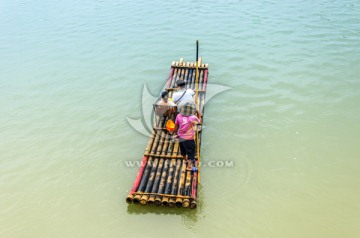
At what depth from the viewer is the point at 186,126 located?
7359 millimetres

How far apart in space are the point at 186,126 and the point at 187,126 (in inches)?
1.0

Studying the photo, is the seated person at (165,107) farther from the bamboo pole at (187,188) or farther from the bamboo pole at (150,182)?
the bamboo pole at (187,188)

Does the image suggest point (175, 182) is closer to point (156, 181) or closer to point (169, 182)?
point (169, 182)

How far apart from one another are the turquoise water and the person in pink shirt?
38.7 inches

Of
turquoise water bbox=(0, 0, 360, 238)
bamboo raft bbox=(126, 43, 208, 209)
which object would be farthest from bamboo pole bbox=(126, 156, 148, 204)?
turquoise water bbox=(0, 0, 360, 238)

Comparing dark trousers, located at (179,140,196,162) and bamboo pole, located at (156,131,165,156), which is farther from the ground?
dark trousers, located at (179,140,196,162)

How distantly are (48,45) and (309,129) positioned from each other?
13600mm

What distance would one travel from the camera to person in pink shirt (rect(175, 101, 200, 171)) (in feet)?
24.2

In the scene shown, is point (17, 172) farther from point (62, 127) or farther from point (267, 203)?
point (267, 203)

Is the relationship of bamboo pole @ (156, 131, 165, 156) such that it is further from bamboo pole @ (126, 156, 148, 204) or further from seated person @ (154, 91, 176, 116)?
seated person @ (154, 91, 176, 116)

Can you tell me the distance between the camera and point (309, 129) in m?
9.31

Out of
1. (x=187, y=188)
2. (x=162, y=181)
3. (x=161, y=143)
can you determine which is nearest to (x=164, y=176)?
(x=162, y=181)

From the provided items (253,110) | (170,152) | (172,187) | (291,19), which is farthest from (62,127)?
(291,19)

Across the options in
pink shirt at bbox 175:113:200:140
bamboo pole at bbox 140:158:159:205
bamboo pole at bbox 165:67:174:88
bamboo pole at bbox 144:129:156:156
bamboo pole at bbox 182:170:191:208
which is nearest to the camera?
bamboo pole at bbox 182:170:191:208
